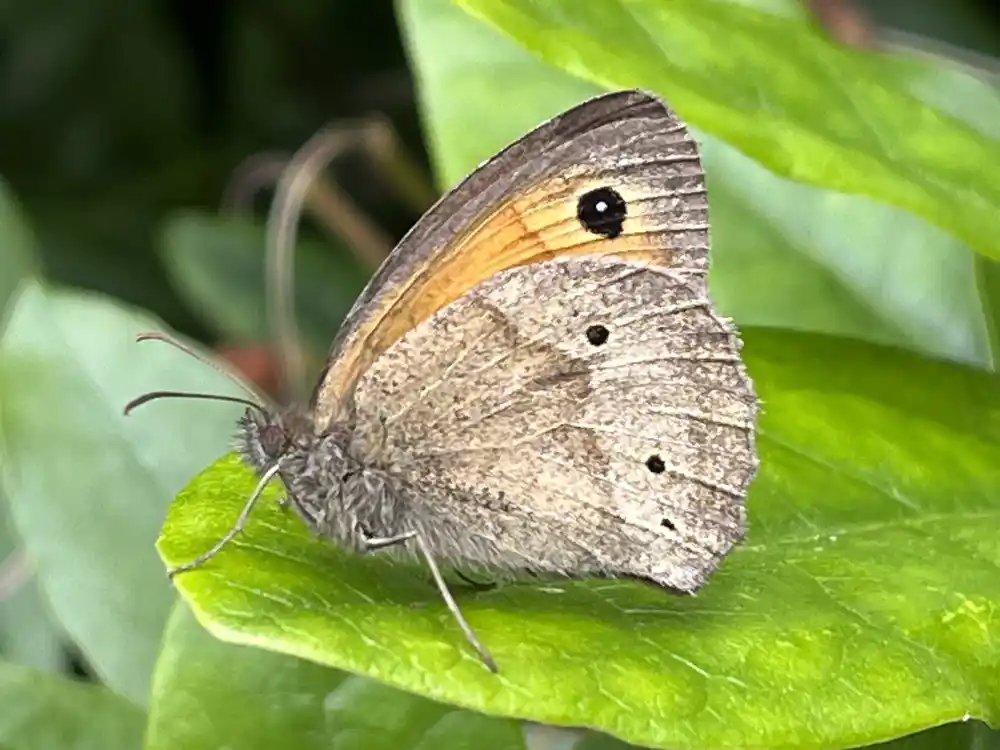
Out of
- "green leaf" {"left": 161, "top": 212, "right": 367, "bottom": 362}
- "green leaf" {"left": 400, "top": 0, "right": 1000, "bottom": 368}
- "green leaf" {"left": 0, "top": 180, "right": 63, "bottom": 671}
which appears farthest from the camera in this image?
"green leaf" {"left": 161, "top": 212, "right": 367, "bottom": 362}

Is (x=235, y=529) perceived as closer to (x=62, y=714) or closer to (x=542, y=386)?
(x=542, y=386)

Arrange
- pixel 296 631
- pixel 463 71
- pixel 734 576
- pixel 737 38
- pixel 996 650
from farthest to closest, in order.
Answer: pixel 463 71
pixel 737 38
pixel 734 576
pixel 996 650
pixel 296 631

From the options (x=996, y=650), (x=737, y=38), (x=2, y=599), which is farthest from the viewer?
(x=2, y=599)

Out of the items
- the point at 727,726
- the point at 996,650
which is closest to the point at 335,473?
the point at 727,726

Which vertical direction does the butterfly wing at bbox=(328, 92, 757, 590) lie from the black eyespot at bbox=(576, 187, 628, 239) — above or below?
below

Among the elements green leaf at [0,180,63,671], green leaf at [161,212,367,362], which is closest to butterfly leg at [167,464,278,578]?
green leaf at [0,180,63,671]

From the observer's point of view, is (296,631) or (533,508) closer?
(296,631)

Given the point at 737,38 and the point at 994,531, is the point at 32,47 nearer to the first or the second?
the point at 737,38

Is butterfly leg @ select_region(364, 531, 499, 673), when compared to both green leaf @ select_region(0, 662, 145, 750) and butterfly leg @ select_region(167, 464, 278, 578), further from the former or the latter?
green leaf @ select_region(0, 662, 145, 750)
